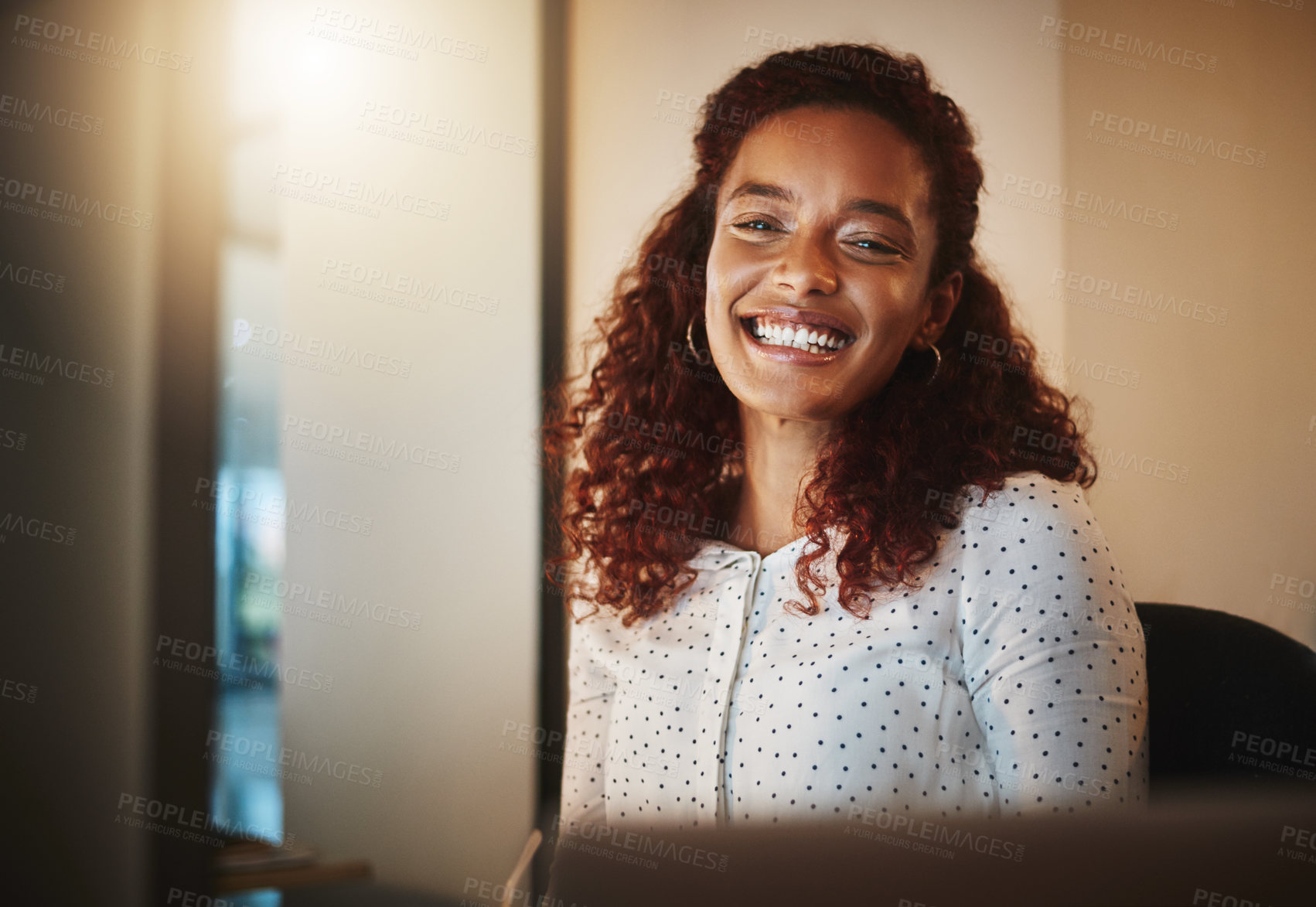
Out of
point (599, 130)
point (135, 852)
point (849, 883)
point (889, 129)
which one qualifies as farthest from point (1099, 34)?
point (135, 852)

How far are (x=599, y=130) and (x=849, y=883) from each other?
94.1 inches

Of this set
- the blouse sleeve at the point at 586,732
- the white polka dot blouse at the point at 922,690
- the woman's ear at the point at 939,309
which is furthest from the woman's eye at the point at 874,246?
the blouse sleeve at the point at 586,732

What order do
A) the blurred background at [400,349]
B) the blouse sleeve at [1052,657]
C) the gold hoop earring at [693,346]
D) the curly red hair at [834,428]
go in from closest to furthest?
the blouse sleeve at [1052,657]
the curly red hair at [834,428]
the gold hoop earring at [693,346]
the blurred background at [400,349]

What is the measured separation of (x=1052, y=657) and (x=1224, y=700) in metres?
0.22

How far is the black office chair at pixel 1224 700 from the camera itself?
1052mm

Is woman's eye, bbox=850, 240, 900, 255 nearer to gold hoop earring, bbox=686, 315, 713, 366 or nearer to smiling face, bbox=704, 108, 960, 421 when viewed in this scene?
smiling face, bbox=704, 108, 960, 421

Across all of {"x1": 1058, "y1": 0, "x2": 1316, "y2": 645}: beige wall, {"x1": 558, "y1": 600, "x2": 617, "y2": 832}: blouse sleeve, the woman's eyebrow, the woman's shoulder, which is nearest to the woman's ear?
the woman's eyebrow

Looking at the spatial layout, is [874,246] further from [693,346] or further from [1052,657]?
[1052,657]

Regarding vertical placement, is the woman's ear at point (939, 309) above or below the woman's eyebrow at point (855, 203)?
below

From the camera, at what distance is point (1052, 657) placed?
42.1 inches

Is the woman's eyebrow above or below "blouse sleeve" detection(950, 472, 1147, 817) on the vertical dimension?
above

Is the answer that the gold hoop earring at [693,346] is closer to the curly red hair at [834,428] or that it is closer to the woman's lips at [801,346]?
the curly red hair at [834,428]

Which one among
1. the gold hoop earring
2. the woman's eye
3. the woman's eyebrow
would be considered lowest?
the gold hoop earring

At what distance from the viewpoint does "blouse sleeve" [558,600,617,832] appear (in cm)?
144
